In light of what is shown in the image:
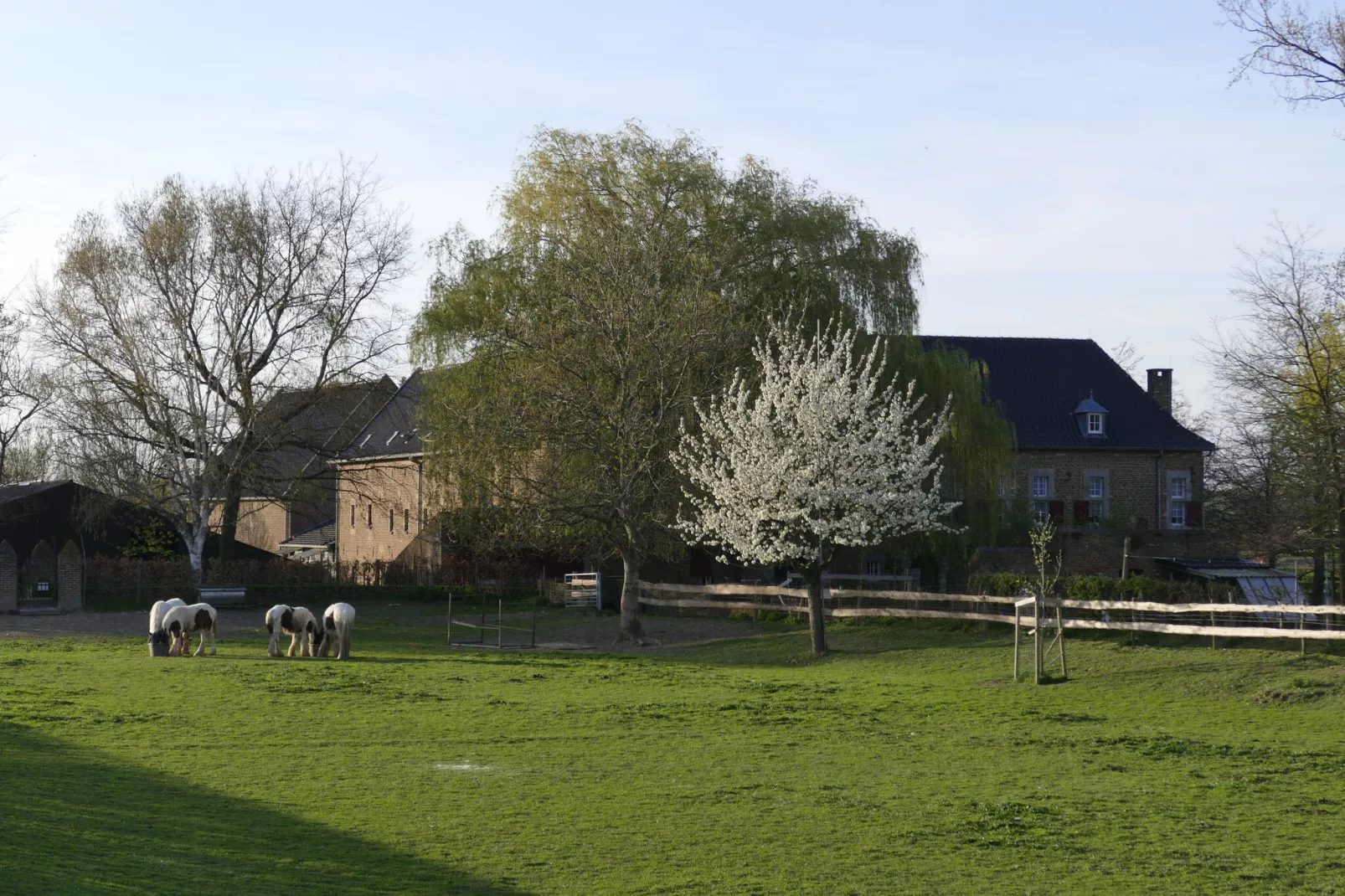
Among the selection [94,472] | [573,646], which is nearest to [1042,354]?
[573,646]

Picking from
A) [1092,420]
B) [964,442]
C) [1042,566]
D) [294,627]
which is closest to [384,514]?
[964,442]

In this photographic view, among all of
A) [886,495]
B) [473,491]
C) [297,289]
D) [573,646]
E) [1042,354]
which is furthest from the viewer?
[1042,354]

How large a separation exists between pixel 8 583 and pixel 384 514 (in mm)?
19644

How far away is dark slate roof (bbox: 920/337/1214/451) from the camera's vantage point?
185 feet

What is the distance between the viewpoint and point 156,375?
47.3 meters

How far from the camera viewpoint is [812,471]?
2983 centimetres

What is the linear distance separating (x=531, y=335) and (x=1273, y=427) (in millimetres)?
17208

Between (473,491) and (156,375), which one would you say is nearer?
(473,491)

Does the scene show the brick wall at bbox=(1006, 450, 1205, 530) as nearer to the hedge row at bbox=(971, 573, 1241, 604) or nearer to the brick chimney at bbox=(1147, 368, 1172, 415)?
the brick chimney at bbox=(1147, 368, 1172, 415)

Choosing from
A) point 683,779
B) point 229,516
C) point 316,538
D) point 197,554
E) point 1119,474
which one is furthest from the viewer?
point 316,538

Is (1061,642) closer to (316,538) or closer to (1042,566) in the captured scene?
(1042,566)

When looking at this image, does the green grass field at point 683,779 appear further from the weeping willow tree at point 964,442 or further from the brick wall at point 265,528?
the brick wall at point 265,528

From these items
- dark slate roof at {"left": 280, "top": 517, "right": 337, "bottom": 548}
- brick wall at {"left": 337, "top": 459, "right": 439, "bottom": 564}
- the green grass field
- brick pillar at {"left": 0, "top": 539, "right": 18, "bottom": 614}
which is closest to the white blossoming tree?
the green grass field

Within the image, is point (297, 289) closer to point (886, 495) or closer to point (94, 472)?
point (94, 472)
